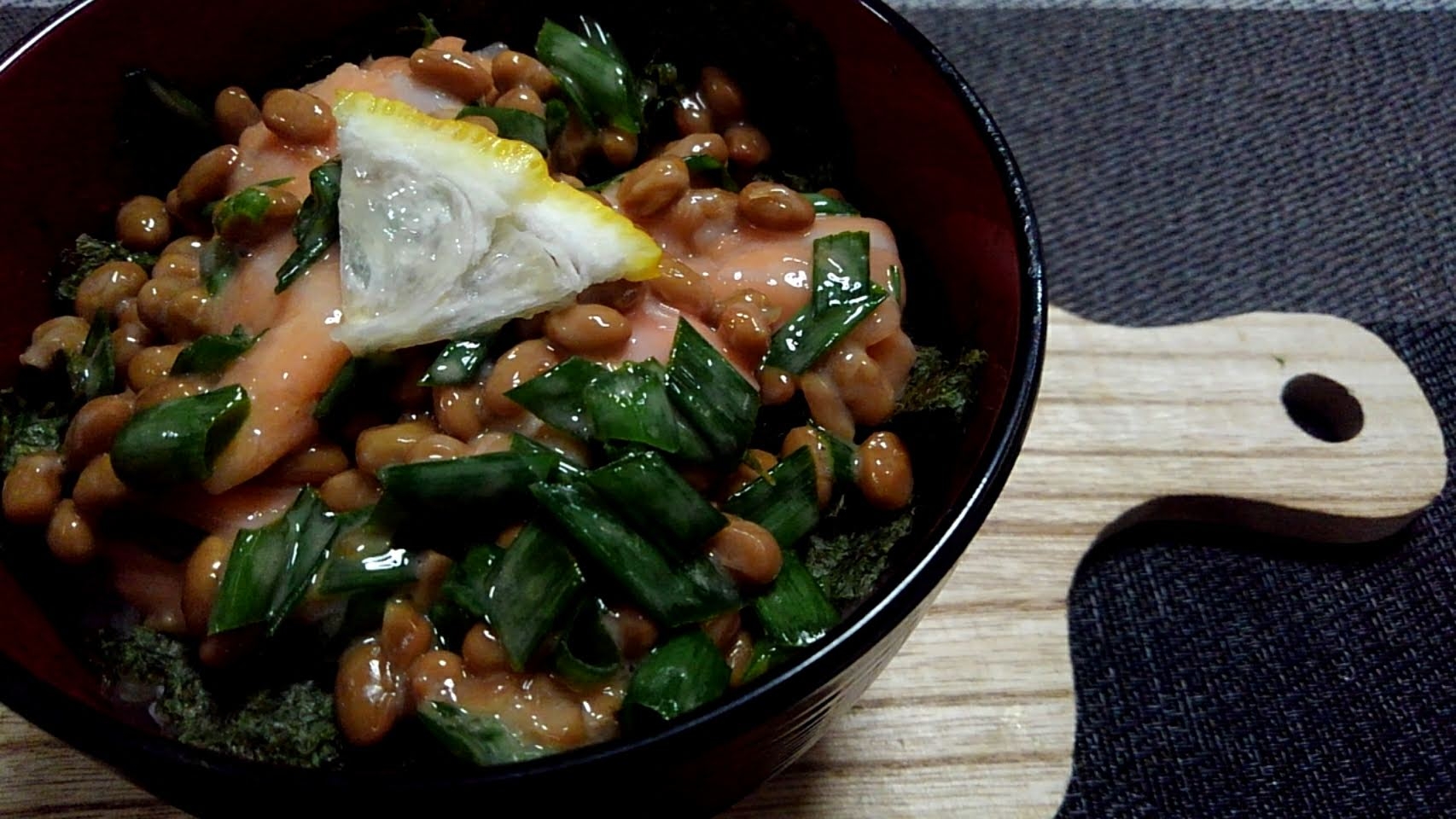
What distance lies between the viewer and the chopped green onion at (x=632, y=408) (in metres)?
1.20

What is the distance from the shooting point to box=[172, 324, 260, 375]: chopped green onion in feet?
4.24

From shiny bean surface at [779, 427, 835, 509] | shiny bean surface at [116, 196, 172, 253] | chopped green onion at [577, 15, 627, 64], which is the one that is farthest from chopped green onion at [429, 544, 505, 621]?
chopped green onion at [577, 15, 627, 64]

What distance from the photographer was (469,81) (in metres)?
1.51

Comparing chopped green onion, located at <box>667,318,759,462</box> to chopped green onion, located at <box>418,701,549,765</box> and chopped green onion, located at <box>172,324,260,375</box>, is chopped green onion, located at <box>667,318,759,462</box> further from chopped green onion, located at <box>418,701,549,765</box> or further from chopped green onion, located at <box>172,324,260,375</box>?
chopped green onion, located at <box>172,324,260,375</box>

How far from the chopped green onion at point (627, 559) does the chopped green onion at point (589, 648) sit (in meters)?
0.04

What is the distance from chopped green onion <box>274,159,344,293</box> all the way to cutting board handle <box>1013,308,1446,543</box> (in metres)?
1.18

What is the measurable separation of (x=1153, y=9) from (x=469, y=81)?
85.8 inches

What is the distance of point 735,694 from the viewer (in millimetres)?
999

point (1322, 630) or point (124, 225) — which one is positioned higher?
point (124, 225)

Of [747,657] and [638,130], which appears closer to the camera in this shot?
[747,657]

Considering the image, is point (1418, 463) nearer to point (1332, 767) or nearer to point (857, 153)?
point (1332, 767)

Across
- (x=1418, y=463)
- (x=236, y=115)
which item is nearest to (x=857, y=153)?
(x=236, y=115)

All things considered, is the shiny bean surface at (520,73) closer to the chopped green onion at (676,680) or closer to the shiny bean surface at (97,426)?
the shiny bean surface at (97,426)

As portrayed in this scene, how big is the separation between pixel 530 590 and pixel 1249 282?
80.4 inches
